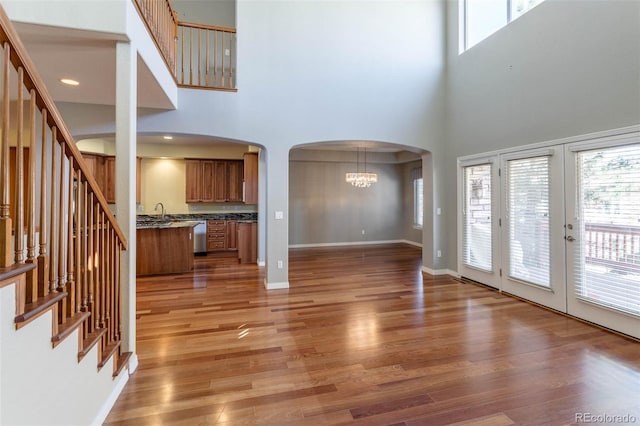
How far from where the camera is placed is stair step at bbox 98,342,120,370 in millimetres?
1939

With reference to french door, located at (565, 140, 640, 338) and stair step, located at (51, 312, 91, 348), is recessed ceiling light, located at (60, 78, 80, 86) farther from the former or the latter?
french door, located at (565, 140, 640, 338)

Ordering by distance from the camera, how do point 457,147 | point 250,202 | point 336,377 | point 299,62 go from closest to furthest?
point 336,377
point 299,62
point 457,147
point 250,202

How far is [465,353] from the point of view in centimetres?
272

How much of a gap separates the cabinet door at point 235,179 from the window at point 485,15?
5.51m

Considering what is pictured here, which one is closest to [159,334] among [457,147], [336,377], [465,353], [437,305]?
[336,377]

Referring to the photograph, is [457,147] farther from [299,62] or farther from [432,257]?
[299,62]

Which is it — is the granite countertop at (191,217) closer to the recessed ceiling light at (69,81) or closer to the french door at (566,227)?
the recessed ceiling light at (69,81)

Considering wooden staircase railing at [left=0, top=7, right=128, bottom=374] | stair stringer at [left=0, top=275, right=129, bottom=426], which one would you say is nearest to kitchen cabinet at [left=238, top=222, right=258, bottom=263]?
wooden staircase railing at [left=0, top=7, right=128, bottom=374]

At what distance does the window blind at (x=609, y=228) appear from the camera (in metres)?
2.96

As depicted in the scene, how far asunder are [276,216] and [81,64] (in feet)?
9.28

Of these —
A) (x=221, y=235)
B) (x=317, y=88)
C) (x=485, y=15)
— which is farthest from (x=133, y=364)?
(x=485, y=15)

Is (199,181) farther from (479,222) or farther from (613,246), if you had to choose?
(613,246)

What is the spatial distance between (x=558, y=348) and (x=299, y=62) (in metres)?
4.86

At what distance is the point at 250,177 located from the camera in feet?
22.6
